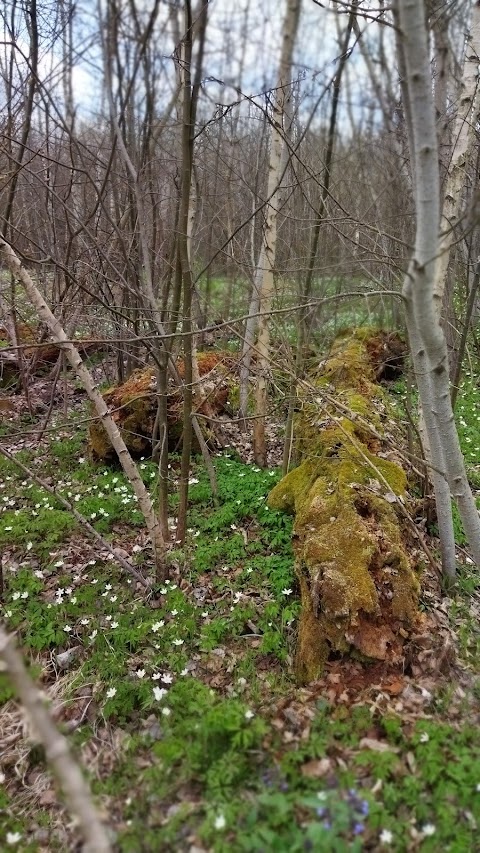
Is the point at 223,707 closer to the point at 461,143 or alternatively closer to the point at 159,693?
the point at 159,693

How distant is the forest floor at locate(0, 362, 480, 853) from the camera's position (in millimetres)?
2178

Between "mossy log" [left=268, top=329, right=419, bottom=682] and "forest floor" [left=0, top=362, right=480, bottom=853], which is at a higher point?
"mossy log" [left=268, top=329, right=419, bottom=682]

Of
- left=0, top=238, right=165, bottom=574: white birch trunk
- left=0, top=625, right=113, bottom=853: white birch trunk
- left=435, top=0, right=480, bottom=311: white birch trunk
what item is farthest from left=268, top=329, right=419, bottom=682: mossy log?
left=0, top=625, right=113, bottom=853: white birch trunk

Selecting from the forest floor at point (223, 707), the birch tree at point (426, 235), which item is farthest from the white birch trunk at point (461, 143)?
the forest floor at point (223, 707)

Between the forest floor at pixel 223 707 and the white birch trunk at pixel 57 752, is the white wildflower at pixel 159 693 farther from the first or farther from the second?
the white birch trunk at pixel 57 752

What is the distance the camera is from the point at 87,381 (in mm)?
3732

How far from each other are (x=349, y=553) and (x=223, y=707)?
4.01 ft

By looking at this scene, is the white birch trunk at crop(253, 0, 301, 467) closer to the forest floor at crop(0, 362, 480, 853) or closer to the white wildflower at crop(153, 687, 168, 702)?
the forest floor at crop(0, 362, 480, 853)

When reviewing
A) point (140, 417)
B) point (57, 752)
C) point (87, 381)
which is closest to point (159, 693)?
point (57, 752)

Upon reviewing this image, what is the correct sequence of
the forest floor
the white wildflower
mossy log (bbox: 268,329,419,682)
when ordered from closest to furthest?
the forest floor, the white wildflower, mossy log (bbox: 268,329,419,682)

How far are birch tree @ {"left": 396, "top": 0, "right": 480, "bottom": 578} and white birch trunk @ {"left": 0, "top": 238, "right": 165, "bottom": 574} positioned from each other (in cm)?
216

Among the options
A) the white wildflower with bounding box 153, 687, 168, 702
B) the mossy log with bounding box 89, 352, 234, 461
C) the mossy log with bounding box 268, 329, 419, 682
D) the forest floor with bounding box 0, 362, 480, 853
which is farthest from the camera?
the mossy log with bounding box 89, 352, 234, 461

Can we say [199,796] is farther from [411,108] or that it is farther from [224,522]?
[411,108]

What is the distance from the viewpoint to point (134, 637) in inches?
139
